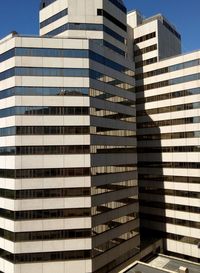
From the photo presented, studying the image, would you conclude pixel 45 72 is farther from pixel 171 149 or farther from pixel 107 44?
pixel 171 149

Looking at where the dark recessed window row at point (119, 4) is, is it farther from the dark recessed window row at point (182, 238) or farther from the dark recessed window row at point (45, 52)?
the dark recessed window row at point (182, 238)

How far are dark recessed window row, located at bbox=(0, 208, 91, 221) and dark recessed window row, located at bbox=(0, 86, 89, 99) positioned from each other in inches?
775

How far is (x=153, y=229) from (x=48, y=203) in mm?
34245

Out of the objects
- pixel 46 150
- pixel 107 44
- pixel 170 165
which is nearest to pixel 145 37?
pixel 107 44

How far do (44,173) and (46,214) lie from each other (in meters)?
6.79

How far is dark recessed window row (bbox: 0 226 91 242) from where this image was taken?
4916 cm

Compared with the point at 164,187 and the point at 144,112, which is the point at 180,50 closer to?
the point at 144,112

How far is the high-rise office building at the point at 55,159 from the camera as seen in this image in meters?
49.5

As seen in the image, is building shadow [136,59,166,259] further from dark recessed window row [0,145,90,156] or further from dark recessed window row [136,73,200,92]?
dark recessed window row [0,145,90,156]

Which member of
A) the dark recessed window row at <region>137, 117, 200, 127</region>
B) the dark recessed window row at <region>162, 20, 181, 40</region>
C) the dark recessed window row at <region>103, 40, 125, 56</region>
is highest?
the dark recessed window row at <region>162, 20, 181, 40</region>

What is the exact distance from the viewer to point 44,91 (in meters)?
51.1

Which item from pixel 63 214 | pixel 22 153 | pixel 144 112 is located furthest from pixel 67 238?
pixel 144 112


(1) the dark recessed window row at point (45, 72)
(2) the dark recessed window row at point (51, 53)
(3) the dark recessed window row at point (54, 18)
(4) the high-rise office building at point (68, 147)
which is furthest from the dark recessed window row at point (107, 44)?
(1) the dark recessed window row at point (45, 72)

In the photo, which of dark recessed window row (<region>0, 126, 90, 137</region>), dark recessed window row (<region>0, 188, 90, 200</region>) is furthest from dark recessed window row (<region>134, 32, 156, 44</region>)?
dark recessed window row (<region>0, 188, 90, 200</region>)
